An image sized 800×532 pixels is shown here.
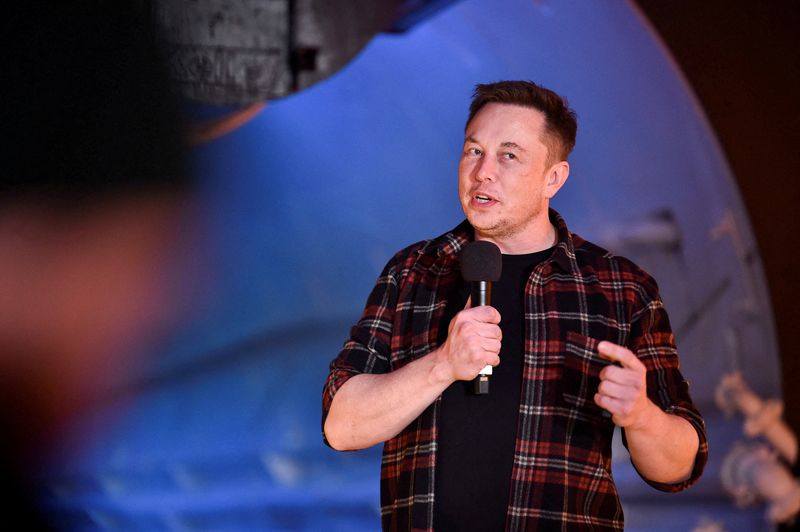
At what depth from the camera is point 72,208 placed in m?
3.16

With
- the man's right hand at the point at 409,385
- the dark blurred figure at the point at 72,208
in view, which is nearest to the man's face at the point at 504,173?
the man's right hand at the point at 409,385

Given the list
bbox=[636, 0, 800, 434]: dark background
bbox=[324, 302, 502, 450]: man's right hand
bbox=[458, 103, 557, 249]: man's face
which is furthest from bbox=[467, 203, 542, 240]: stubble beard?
bbox=[636, 0, 800, 434]: dark background

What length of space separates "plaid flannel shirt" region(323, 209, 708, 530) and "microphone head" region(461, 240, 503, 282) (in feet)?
0.70

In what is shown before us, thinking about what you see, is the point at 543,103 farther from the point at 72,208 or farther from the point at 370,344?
the point at 72,208

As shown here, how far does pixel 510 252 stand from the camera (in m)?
2.03

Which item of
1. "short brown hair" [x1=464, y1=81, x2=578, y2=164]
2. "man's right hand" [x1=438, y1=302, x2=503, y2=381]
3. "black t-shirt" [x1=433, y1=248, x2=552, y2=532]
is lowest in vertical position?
"black t-shirt" [x1=433, y1=248, x2=552, y2=532]

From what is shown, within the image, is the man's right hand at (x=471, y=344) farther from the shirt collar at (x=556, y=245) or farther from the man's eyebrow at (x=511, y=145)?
the man's eyebrow at (x=511, y=145)

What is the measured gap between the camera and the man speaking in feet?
5.69

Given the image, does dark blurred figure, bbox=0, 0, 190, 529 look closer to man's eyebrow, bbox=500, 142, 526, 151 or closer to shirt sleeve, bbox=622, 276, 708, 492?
man's eyebrow, bbox=500, 142, 526, 151

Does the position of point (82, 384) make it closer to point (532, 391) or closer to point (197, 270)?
point (197, 270)

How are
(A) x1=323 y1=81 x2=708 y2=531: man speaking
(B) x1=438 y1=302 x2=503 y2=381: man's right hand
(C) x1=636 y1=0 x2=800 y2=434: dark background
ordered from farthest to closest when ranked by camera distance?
1. (C) x1=636 y1=0 x2=800 y2=434: dark background
2. (A) x1=323 y1=81 x2=708 y2=531: man speaking
3. (B) x1=438 y1=302 x2=503 y2=381: man's right hand

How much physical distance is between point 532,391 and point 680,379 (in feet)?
1.14

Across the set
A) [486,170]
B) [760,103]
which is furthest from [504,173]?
[760,103]

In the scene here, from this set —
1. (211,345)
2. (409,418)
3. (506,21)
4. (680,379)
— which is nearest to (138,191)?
(211,345)
